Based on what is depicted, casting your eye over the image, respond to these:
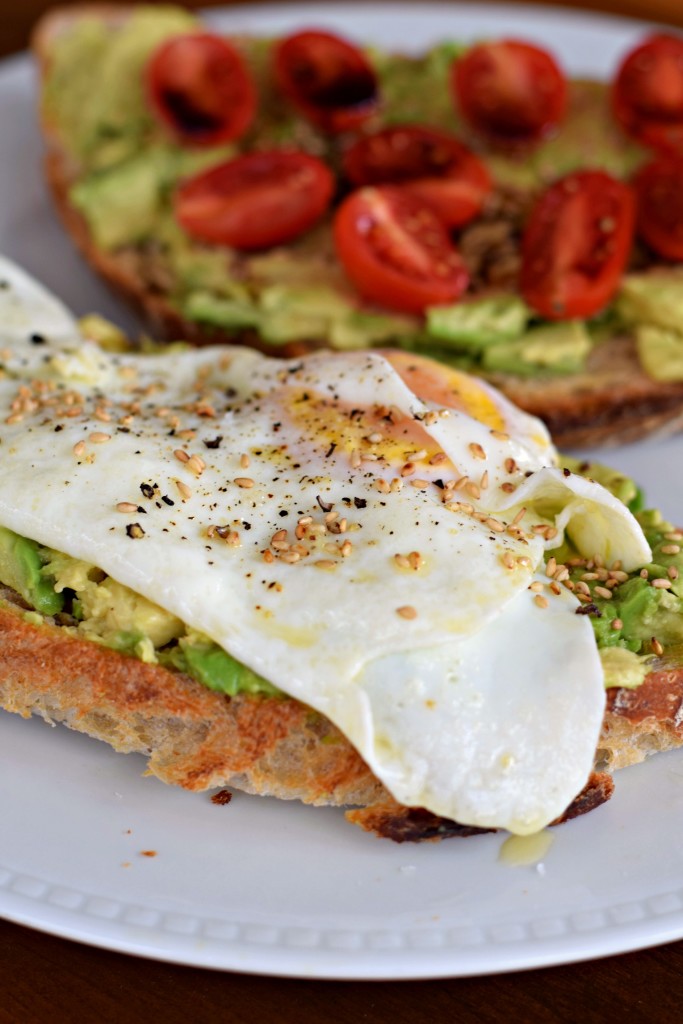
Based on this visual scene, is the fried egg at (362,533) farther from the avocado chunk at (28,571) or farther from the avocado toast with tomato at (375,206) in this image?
the avocado toast with tomato at (375,206)

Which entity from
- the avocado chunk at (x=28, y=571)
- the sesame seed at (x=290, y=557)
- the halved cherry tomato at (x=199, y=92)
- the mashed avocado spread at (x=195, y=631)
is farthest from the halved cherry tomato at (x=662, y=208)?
the avocado chunk at (x=28, y=571)

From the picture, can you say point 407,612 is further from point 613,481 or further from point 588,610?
point 613,481

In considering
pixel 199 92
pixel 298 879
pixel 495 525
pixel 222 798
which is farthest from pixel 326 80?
pixel 298 879

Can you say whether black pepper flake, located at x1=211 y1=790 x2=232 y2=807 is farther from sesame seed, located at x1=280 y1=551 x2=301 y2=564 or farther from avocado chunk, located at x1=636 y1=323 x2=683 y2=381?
avocado chunk, located at x1=636 y1=323 x2=683 y2=381

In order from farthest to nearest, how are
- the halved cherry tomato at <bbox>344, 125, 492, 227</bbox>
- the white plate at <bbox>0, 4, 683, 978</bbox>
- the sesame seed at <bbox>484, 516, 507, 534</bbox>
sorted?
the halved cherry tomato at <bbox>344, 125, 492, 227</bbox>
the sesame seed at <bbox>484, 516, 507, 534</bbox>
the white plate at <bbox>0, 4, 683, 978</bbox>

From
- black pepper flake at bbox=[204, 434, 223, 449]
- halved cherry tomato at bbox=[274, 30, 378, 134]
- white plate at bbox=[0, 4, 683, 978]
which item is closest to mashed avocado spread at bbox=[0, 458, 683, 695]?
white plate at bbox=[0, 4, 683, 978]

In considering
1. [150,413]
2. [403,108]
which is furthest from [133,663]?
[403,108]
